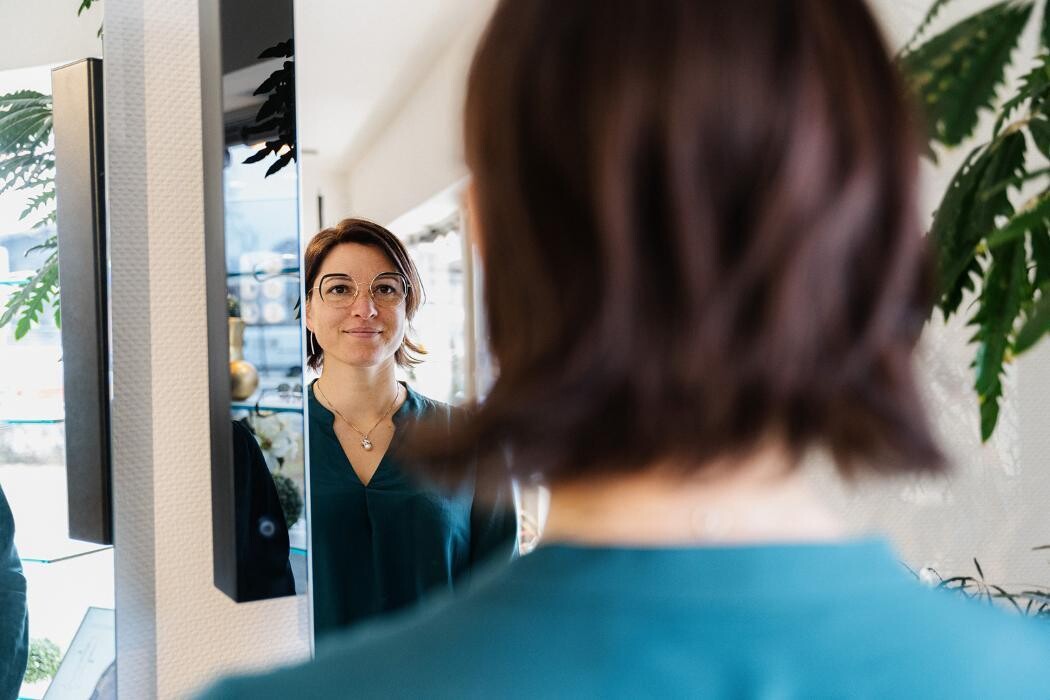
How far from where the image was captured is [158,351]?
3.48 ft

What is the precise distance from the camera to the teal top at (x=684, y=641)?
33cm

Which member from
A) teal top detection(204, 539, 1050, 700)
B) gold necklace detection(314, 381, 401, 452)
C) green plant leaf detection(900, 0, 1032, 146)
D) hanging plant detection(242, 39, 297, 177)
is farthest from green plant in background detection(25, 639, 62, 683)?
green plant leaf detection(900, 0, 1032, 146)

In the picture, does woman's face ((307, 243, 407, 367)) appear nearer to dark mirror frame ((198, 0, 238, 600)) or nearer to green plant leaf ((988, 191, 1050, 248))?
dark mirror frame ((198, 0, 238, 600))

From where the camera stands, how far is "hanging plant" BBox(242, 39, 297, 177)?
38.7 inches

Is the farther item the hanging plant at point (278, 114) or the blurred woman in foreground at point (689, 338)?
the hanging plant at point (278, 114)

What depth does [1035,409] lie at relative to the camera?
4.88 feet

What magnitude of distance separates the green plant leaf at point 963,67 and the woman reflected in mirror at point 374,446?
1.85ft

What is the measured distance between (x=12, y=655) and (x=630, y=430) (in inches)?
36.4

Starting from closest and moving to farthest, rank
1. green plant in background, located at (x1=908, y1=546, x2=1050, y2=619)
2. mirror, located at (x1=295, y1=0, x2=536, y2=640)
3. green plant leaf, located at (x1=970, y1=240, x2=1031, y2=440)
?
green plant leaf, located at (x1=970, y1=240, x2=1031, y2=440), mirror, located at (x1=295, y1=0, x2=536, y2=640), green plant in background, located at (x1=908, y1=546, x2=1050, y2=619)

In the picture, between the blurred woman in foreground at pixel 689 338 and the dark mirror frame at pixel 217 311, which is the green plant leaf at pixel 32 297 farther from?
the blurred woman in foreground at pixel 689 338

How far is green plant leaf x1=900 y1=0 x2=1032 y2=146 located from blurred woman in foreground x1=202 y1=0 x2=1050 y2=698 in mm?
685

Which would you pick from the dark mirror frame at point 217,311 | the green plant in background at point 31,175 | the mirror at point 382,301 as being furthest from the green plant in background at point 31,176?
the mirror at point 382,301

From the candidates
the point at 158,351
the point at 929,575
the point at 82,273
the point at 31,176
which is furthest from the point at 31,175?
the point at 929,575

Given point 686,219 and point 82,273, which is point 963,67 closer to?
point 686,219
